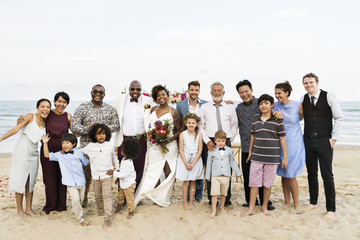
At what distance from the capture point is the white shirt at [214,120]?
529 cm

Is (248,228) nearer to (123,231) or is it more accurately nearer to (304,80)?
(123,231)

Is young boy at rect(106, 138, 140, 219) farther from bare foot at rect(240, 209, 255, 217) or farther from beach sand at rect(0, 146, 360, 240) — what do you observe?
bare foot at rect(240, 209, 255, 217)

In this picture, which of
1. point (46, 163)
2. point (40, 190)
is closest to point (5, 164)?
point (40, 190)

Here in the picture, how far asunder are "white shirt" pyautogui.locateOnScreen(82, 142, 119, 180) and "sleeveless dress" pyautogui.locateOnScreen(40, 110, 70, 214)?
2.28ft

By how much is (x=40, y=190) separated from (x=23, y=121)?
2859 millimetres

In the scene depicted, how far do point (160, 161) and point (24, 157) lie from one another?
2.45 m

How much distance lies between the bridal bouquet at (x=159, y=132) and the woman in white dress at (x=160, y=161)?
0.09m

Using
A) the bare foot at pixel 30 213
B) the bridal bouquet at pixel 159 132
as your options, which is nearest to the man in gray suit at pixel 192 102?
the bridal bouquet at pixel 159 132

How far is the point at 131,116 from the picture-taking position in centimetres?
543

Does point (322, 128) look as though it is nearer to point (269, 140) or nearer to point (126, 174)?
point (269, 140)

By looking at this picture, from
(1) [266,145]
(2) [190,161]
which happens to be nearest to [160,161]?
(2) [190,161]

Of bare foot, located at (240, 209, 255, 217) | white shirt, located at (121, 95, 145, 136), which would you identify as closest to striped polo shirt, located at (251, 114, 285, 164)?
bare foot, located at (240, 209, 255, 217)

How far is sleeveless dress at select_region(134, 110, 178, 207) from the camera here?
17.8ft

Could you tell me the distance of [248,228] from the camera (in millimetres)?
4535
